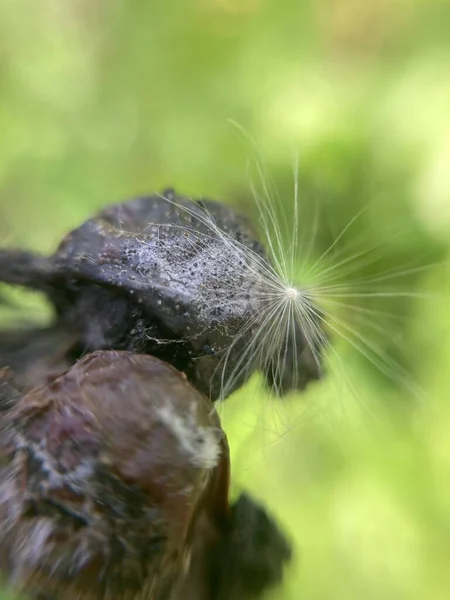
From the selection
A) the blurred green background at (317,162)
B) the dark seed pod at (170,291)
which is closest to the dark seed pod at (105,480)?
the dark seed pod at (170,291)

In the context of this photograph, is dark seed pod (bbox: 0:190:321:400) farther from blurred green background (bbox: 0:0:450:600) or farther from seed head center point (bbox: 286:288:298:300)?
blurred green background (bbox: 0:0:450:600)

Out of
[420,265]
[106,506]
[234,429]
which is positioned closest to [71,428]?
[106,506]

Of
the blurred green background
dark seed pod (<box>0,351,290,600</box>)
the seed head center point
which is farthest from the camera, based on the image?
the blurred green background

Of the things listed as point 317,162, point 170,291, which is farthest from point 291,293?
point 317,162

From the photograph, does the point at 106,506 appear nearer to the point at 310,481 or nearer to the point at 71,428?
the point at 71,428

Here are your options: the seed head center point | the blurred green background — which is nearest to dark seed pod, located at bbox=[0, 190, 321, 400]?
the seed head center point

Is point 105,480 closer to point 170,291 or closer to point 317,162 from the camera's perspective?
point 170,291

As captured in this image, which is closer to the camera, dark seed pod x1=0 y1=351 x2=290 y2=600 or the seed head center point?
dark seed pod x1=0 y1=351 x2=290 y2=600

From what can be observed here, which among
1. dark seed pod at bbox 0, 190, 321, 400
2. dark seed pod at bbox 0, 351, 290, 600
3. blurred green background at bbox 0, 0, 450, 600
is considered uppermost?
blurred green background at bbox 0, 0, 450, 600
